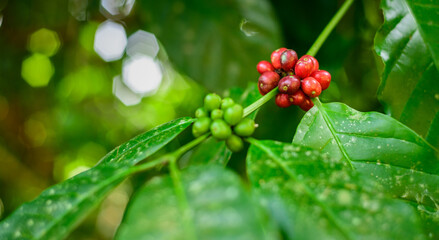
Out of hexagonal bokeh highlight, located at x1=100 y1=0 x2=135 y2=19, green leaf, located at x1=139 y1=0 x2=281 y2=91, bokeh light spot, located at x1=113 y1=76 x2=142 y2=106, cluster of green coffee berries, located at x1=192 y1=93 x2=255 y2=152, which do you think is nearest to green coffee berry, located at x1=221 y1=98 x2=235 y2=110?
cluster of green coffee berries, located at x1=192 y1=93 x2=255 y2=152

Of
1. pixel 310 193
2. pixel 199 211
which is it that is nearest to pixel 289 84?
pixel 310 193

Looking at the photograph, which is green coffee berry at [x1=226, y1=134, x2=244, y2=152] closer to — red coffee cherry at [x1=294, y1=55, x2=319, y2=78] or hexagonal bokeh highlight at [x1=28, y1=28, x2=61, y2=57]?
red coffee cherry at [x1=294, y1=55, x2=319, y2=78]

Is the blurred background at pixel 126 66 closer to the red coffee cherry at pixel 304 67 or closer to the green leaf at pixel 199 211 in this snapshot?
the red coffee cherry at pixel 304 67

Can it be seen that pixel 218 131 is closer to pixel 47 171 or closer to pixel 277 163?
pixel 277 163

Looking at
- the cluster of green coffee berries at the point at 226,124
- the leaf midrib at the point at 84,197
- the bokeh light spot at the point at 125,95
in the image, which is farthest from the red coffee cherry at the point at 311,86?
the bokeh light spot at the point at 125,95

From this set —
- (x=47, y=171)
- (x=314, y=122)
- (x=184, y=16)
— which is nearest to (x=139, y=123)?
(x=47, y=171)

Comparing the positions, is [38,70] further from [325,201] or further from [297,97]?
[325,201]
